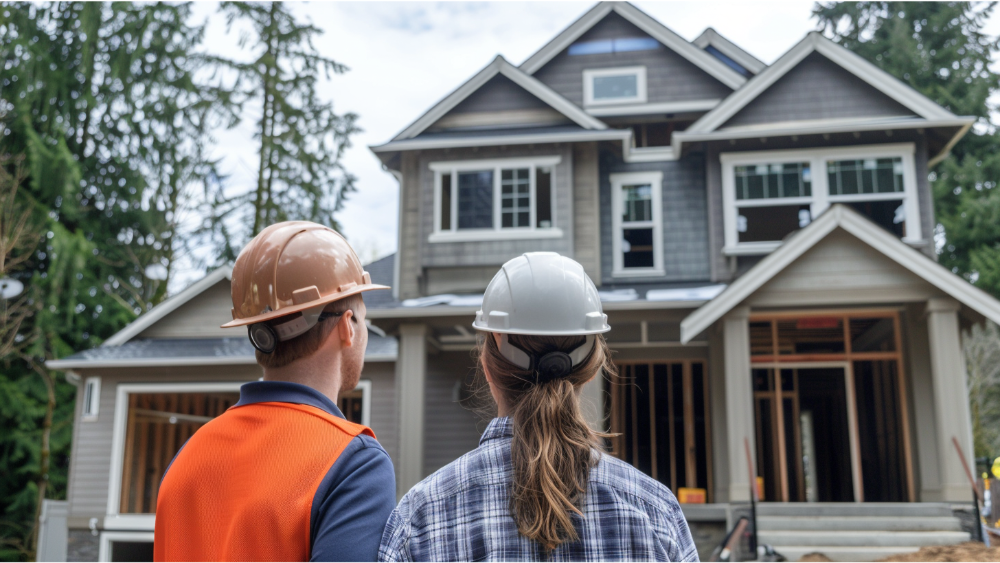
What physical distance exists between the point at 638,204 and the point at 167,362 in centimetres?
829

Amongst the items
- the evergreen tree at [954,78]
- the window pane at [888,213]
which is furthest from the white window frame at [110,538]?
the evergreen tree at [954,78]

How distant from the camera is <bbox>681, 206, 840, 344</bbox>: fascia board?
1004cm

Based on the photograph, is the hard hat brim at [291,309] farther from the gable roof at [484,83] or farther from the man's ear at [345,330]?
the gable roof at [484,83]

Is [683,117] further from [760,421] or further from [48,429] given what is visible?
[48,429]

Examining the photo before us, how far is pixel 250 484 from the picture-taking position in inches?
64.5

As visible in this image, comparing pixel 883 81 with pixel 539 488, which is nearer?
pixel 539 488

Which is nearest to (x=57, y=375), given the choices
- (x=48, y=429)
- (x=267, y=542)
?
(x=48, y=429)

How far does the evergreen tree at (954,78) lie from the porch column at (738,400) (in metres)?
13.1

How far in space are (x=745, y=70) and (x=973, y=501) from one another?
362 inches

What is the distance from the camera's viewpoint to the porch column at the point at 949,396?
9.38 meters

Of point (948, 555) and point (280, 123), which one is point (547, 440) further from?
point (280, 123)

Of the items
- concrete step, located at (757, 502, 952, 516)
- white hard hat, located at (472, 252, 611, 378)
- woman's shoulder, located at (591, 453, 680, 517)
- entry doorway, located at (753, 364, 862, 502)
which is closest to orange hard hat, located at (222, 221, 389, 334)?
white hard hat, located at (472, 252, 611, 378)

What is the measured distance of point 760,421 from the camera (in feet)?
48.5

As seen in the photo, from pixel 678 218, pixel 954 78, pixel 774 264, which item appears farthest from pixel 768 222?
pixel 954 78
